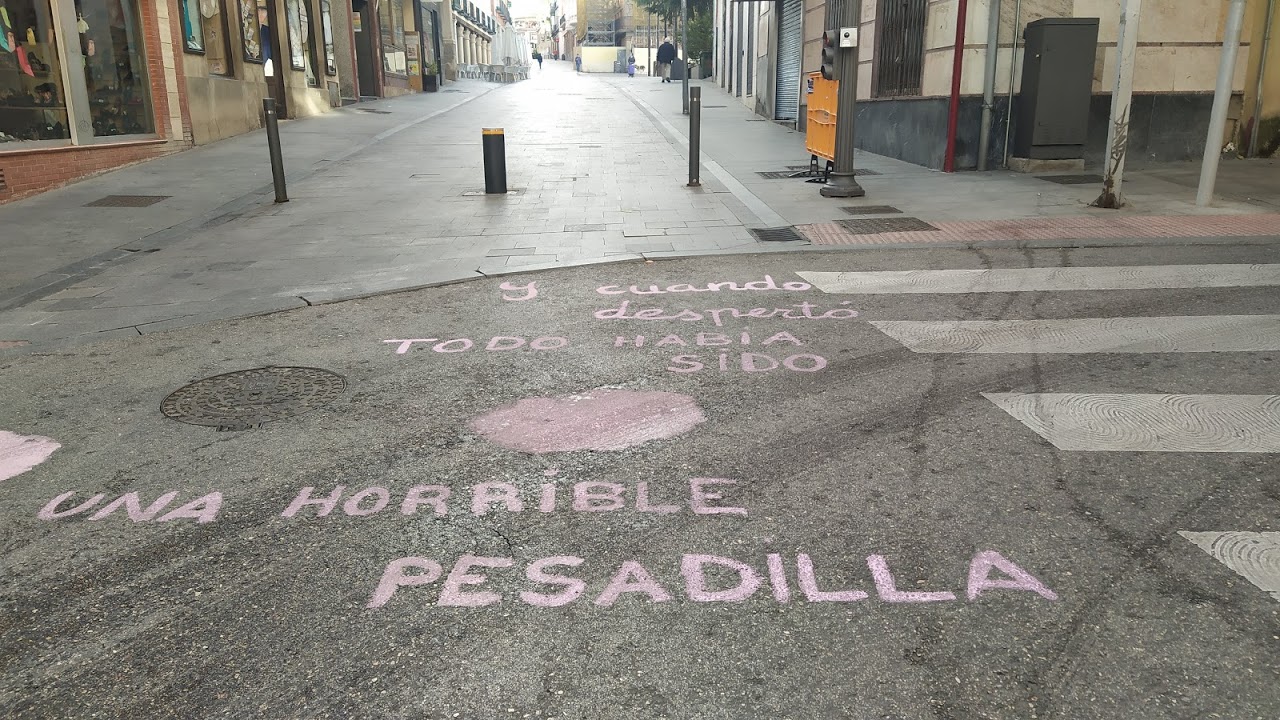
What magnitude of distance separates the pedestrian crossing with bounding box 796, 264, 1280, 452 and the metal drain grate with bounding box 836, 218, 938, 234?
1842 millimetres

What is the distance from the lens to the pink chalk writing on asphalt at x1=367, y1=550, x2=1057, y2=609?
2639 mm

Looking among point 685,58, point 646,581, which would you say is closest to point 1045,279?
point 646,581

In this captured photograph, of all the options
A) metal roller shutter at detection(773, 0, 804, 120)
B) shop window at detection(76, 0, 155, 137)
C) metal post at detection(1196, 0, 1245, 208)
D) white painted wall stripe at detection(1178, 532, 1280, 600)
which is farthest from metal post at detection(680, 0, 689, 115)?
white painted wall stripe at detection(1178, 532, 1280, 600)

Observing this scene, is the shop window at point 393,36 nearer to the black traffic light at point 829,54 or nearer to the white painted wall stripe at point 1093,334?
the black traffic light at point 829,54

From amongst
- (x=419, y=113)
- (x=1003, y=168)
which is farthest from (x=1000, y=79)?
(x=419, y=113)

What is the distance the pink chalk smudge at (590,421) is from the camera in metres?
3.89

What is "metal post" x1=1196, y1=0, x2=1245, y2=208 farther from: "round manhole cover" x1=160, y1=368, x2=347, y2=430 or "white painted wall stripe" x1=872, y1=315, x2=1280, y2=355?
"round manhole cover" x1=160, y1=368, x2=347, y2=430

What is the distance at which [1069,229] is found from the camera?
28.5 feet

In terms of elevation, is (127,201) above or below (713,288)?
above

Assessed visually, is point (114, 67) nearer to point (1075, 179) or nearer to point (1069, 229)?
point (1069, 229)

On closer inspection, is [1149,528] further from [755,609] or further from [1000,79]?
[1000,79]

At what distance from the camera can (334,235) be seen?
945cm

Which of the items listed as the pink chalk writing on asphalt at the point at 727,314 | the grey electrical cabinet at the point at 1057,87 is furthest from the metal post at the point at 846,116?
the pink chalk writing on asphalt at the point at 727,314

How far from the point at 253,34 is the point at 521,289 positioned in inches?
656
